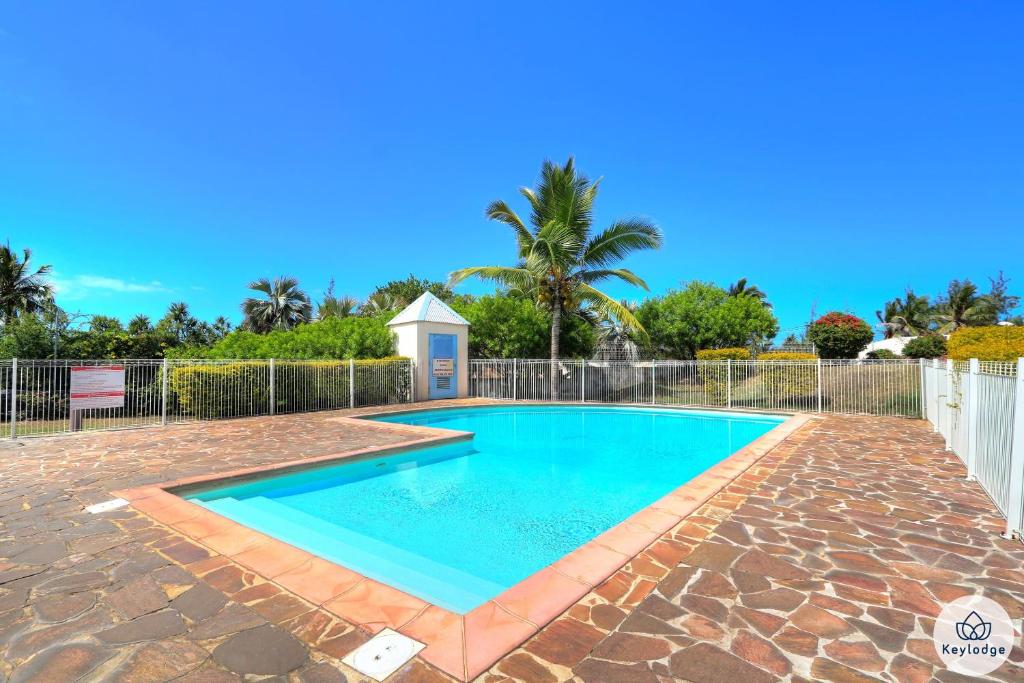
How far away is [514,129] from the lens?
44.9ft

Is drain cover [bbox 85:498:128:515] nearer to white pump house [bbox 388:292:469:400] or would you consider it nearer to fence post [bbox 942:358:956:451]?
fence post [bbox 942:358:956:451]


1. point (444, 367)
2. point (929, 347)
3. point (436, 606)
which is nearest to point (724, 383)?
point (444, 367)

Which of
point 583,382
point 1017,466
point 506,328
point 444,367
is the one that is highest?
point 506,328

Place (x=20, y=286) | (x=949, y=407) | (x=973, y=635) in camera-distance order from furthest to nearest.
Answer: (x=20, y=286), (x=949, y=407), (x=973, y=635)

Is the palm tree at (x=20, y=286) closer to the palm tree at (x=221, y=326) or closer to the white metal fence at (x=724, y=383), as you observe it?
the palm tree at (x=221, y=326)

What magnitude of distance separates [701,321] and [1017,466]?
61.8 feet

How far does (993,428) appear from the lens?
13.4 feet

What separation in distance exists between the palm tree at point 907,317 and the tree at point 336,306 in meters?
43.4

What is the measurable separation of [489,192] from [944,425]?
45.0 ft

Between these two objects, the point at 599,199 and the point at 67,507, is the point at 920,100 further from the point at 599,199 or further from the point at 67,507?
the point at 67,507

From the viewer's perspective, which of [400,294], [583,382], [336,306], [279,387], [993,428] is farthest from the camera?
[400,294]

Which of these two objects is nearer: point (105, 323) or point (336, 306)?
point (105, 323)

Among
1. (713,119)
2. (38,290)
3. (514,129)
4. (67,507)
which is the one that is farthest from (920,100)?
(38,290)

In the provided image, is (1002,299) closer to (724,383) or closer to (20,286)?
(724,383)
